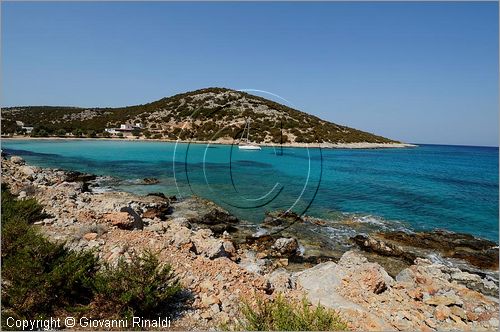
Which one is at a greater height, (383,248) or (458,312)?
(458,312)

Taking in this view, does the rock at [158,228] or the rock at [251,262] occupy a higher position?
the rock at [158,228]

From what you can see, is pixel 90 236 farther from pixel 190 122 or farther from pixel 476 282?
pixel 190 122

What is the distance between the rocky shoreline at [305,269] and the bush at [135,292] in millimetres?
471

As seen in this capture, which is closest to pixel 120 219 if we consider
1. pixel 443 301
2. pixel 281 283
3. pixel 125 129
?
pixel 281 283

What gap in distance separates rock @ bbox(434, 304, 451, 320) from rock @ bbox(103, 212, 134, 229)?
8318mm

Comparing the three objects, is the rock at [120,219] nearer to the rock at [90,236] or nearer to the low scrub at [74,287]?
the rock at [90,236]

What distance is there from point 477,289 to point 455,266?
1.97 metres

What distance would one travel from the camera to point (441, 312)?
264 inches

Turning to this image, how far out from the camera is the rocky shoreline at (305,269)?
19.6 ft

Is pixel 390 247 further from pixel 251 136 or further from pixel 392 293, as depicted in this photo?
pixel 251 136

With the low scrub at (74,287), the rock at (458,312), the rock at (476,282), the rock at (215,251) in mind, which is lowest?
the rock at (476,282)

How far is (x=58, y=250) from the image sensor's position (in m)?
5.84

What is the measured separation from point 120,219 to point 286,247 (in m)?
5.93

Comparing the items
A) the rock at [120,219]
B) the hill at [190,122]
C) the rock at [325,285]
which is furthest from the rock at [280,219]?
the hill at [190,122]
